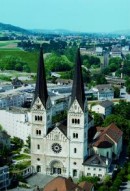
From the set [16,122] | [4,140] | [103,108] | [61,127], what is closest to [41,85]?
[61,127]

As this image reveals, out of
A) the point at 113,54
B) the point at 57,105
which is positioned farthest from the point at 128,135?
the point at 113,54

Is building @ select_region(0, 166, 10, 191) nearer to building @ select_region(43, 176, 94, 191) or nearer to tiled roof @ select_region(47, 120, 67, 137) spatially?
building @ select_region(43, 176, 94, 191)

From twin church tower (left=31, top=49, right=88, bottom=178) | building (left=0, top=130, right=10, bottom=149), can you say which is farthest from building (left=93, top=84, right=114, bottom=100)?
twin church tower (left=31, top=49, right=88, bottom=178)

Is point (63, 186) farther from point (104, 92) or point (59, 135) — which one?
point (104, 92)

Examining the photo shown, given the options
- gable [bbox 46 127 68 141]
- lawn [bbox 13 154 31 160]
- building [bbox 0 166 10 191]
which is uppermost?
gable [bbox 46 127 68 141]

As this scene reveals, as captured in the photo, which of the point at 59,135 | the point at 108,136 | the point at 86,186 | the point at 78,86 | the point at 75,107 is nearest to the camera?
the point at 86,186

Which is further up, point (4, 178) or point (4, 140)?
point (4, 140)
